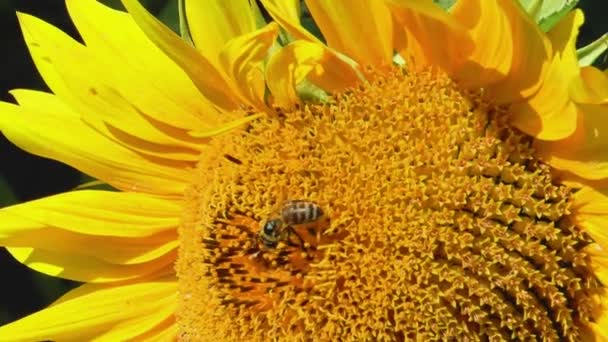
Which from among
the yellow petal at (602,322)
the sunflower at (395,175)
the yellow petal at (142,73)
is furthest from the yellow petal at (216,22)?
the yellow petal at (602,322)

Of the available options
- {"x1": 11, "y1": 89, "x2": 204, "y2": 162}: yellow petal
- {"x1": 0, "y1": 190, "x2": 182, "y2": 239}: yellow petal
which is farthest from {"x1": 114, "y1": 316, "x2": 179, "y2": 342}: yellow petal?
{"x1": 11, "y1": 89, "x2": 204, "y2": 162}: yellow petal

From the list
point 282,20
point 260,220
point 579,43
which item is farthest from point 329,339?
point 579,43

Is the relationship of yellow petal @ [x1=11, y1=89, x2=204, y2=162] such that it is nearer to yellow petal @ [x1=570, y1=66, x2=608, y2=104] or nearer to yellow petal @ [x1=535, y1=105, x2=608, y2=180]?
yellow petal @ [x1=535, y1=105, x2=608, y2=180]

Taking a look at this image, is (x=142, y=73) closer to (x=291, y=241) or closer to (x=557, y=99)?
(x=291, y=241)

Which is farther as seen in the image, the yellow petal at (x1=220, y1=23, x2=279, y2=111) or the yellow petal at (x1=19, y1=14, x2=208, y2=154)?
the yellow petal at (x1=19, y1=14, x2=208, y2=154)

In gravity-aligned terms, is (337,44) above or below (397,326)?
above

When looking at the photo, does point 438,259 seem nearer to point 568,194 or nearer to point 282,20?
point 568,194
